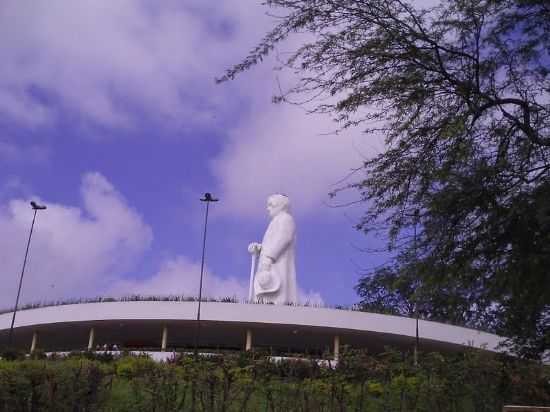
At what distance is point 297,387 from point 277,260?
26.8m

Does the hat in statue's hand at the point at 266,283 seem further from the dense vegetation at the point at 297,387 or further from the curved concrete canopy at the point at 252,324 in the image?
the dense vegetation at the point at 297,387

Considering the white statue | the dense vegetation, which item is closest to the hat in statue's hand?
the white statue

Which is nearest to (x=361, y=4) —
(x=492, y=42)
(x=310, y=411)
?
(x=492, y=42)

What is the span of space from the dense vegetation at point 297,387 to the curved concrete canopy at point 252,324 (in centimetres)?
1931

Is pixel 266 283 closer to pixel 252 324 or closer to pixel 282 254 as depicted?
pixel 282 254

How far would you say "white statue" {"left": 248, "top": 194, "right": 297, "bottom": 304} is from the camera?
113ft

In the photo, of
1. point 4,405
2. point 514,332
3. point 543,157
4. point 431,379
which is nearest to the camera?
point 4,405

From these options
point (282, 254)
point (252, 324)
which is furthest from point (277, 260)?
point (252, 324)

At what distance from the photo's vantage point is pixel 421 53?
8711 mm

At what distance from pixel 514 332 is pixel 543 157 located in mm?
5136

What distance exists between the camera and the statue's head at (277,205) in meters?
36.8

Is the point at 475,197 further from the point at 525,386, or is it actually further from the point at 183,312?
the point at 183,312

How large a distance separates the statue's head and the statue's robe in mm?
356

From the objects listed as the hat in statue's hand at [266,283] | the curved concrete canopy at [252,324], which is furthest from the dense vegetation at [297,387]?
the hat in statue's hand at [266,283]
